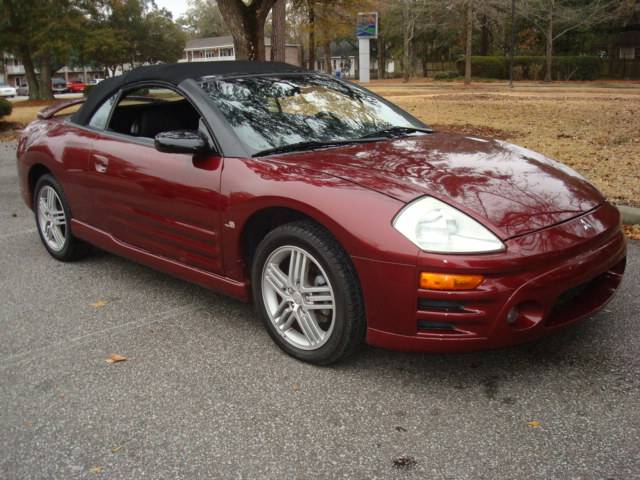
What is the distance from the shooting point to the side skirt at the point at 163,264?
363 centimetres

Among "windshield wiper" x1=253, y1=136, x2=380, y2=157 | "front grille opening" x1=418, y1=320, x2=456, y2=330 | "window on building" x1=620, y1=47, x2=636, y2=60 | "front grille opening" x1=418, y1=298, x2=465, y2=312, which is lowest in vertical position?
A: "front grille opening" x1=418, y1=320, x2=456, y2=330

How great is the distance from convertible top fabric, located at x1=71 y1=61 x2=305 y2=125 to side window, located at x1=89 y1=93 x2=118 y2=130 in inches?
1.7

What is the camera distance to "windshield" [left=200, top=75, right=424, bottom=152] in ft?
12.3

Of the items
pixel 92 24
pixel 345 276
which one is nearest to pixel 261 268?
pixel 345 276

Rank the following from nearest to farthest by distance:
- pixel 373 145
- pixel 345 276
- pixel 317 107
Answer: pixel 345 276 < pixel 373 145 < pixel 317 107

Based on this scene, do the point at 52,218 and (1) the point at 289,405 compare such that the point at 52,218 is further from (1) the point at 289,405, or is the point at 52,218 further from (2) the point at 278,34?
(2) the point at 278,34

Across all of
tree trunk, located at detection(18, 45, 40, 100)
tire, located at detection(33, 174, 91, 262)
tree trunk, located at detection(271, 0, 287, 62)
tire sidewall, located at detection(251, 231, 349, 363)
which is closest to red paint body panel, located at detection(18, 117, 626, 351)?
tire sidewall, located at detection(251, 231, 349, 363)

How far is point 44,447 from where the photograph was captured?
2678 mm

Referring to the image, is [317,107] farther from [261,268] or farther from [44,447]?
[44,447]

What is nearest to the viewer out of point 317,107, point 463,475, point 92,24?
point 463,475

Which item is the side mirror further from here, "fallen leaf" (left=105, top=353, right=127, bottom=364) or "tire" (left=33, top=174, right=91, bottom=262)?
"tire" (left=33, top=174, right=91, bottom=262)

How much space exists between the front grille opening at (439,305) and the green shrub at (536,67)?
1846 inches

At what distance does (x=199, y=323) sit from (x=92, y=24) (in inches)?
1794

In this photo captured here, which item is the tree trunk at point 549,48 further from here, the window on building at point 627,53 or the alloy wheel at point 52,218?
the alloy wheel at point 52,218
